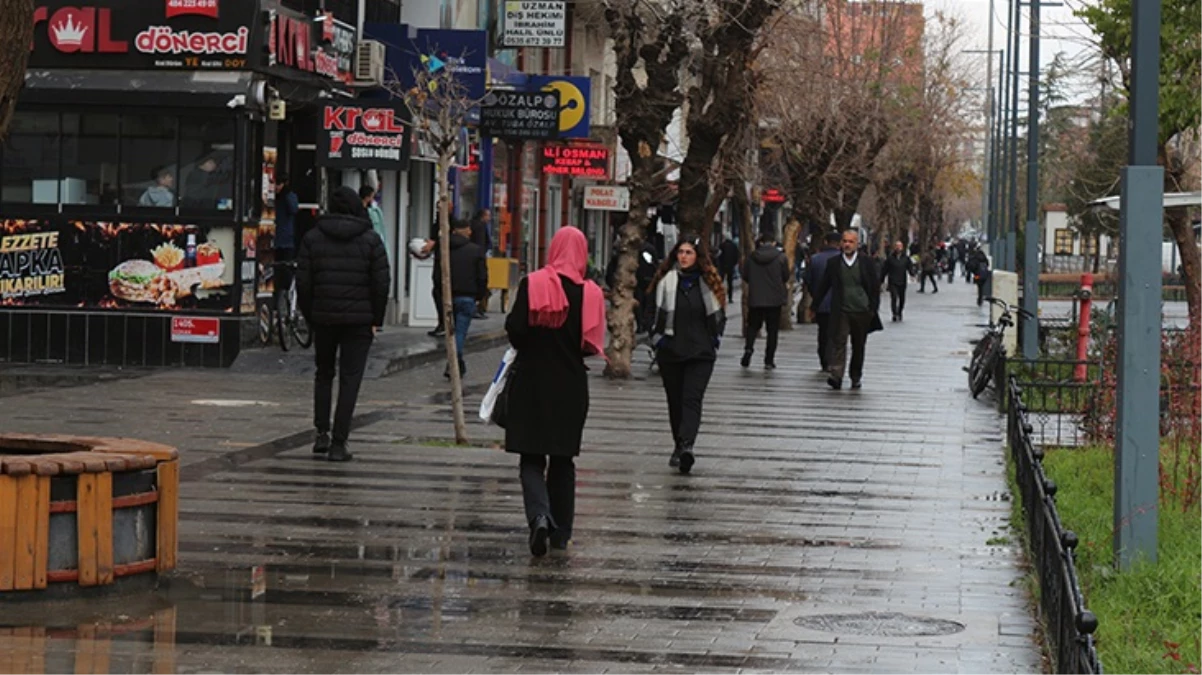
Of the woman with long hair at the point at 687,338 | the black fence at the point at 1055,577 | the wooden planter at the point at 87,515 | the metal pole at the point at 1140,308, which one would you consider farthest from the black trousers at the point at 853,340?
the wooden planter at the point at 87,515

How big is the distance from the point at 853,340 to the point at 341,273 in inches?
440

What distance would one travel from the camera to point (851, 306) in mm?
25000

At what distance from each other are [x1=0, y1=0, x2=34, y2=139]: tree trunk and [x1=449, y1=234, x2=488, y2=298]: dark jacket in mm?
14108

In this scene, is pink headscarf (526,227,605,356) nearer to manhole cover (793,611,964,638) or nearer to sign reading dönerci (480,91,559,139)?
manhole cover (793,611,964,638)

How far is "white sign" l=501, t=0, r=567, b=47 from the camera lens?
34531 millimetres

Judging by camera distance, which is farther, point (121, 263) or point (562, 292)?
point (121, 263)

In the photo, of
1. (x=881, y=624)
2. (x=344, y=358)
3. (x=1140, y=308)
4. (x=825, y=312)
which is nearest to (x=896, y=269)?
(x=825, y=312)

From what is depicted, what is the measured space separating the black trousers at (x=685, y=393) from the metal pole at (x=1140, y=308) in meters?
5.49

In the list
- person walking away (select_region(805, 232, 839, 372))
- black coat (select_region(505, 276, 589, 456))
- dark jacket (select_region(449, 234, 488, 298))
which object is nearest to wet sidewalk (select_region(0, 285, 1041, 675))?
black coat (select_region(505, 276, 589, 456))

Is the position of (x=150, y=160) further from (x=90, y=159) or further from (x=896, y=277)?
(x=896, y=277)

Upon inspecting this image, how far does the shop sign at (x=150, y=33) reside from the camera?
24.4 m

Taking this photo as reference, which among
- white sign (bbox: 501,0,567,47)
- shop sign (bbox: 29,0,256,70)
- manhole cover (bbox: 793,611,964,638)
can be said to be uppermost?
white sign (bbox: 501,0,567,47)

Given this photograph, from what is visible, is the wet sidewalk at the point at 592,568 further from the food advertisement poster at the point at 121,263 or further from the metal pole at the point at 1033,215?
the metal pole at the point at 1033,215

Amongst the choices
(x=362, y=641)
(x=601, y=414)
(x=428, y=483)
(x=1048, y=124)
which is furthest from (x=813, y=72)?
(x=1048, y=124)
